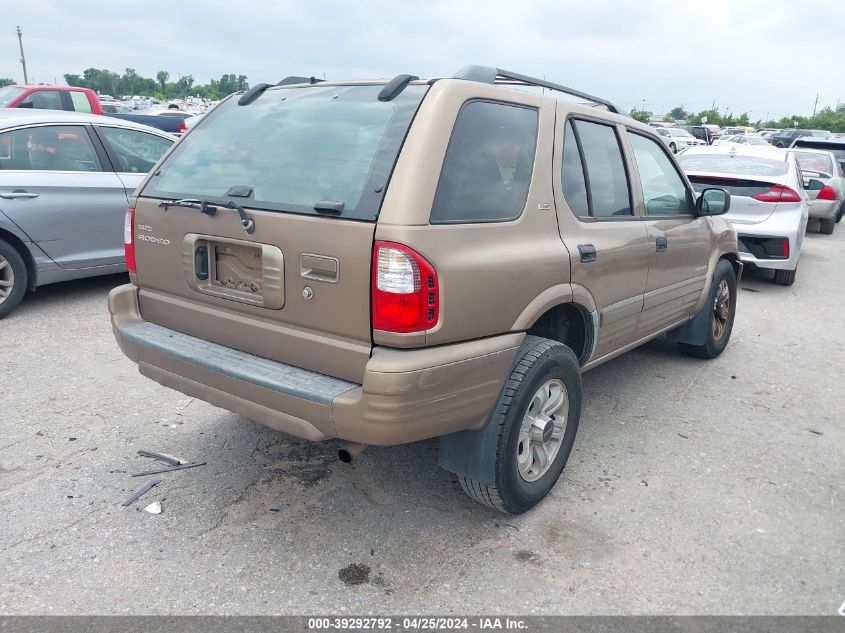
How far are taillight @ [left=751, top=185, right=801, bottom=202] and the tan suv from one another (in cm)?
520

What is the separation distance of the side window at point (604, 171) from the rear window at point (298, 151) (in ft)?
3.70

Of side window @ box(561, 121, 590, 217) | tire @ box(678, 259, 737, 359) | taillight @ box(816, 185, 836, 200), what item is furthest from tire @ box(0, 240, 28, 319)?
taillight @ box(816, 185, 836, 200)

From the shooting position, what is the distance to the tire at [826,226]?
1334cm

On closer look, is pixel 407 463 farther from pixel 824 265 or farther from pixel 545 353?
pixel 824 265

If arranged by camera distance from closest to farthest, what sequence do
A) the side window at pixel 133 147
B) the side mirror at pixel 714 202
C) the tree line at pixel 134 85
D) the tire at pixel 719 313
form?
the side mirror at pixel 714 202 < the tire at pixel 719 313 < the side window at pixel 133 147 < the tree line at pixel 134 85

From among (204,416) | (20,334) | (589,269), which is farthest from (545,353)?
(20,334)

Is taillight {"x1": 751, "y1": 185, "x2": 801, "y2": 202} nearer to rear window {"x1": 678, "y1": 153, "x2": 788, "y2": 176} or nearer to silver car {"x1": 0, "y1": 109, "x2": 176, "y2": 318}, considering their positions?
rear window {"x1": 678, "y1": 153, "x2": 788, "y2": 176}

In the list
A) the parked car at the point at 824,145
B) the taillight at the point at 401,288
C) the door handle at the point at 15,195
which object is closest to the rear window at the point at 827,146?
the parked car at the point at 824,145

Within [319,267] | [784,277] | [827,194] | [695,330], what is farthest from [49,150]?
[827,194]

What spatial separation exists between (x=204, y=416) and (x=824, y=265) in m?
9.57

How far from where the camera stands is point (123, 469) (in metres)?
3.42

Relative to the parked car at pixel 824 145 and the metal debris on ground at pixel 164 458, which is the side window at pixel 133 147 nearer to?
the metal debris on ground at pixel 164 458

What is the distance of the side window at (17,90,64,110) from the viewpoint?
11.6 metres

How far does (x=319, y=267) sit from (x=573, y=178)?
144cm
